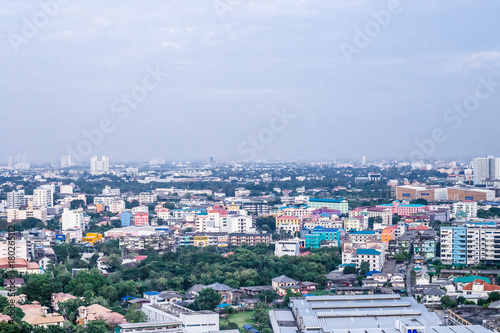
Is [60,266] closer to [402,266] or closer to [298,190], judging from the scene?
[402,266]

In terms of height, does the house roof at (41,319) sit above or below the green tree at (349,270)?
above

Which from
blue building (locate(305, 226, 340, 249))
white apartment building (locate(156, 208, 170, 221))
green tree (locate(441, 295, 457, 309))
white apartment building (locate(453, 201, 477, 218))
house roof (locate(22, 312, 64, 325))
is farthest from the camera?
white apartment building (locate(156, 208, 170, 221))

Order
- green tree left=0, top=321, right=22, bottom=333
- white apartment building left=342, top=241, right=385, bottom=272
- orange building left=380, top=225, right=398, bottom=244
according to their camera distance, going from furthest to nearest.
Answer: orange building left=380, top=225, right=398, bottom=244
white apartment building left=342, top=241, right=385, bottom=272
green tree left=0, top=321, right=22, bottom=333

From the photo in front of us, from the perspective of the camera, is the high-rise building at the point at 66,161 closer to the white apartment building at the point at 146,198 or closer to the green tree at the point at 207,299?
the white apartment building at the point at 146,198

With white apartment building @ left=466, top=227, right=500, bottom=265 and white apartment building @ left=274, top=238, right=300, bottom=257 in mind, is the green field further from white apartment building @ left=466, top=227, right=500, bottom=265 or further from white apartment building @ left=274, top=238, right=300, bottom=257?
white apartment building @ left=466, top=227, right=500, bottom=265

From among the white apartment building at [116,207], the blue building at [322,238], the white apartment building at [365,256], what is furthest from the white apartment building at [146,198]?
the white apartment building at [365,256]

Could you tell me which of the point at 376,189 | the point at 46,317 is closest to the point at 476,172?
the point at 376,189

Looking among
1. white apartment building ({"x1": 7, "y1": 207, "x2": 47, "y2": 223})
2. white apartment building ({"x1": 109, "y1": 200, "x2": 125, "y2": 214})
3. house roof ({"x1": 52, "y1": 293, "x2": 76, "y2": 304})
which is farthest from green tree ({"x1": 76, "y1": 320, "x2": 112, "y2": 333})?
white apartment building ({"x1": 109, "y1": 200, "x2": 125, "y2": 214})

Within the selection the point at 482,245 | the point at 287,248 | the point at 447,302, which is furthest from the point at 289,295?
the point at 482,245
